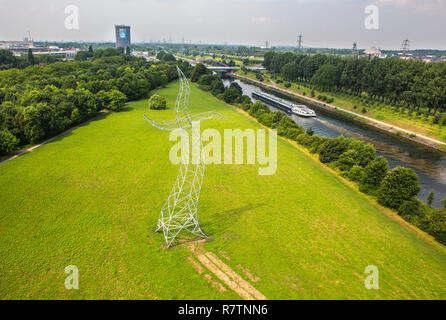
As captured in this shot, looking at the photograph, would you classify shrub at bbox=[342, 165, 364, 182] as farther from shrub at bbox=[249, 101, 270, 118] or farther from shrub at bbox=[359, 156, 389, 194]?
shrub at bbox=[249, 101, 270, 118]

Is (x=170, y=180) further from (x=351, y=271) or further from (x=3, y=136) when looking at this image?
(x=3, y=136)

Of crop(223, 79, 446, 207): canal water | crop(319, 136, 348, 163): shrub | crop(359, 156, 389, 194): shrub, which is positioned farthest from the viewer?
crop(319, 136, 348, 163): shrub

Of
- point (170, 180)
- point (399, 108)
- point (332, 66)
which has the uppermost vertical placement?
point (332, 66)

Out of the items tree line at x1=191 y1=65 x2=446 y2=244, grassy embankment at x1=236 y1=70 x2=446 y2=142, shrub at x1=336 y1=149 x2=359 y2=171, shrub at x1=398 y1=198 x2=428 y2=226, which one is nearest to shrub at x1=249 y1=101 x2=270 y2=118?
tree line at x1=191 y1=65 x2=446 y2=244

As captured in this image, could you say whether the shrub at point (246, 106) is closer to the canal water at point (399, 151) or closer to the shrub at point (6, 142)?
the canal water at point (399, 151)

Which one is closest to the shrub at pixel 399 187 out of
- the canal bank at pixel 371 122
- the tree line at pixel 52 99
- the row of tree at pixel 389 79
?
the canal bank at pixel 371 122
